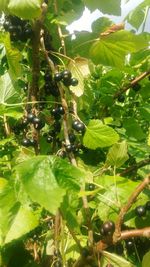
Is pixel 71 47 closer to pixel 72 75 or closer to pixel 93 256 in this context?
pixel 72 75

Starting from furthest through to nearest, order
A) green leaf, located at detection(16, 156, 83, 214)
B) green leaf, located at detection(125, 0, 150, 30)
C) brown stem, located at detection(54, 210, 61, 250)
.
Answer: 1. green leaf, located at detection(125, 0, 150, 30)
2. brown stem, located at detection(54, 210, 61, 250)
3. green leaf, located at detection(16, 156, 83, 214)

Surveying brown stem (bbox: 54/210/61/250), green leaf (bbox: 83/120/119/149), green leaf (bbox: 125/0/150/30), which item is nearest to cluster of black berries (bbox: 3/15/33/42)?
green leaf (bbox: 83/120/119/149)

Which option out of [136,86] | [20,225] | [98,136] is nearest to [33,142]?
[98,136]

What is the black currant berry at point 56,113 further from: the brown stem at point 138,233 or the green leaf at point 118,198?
the brown stem at point 138,233

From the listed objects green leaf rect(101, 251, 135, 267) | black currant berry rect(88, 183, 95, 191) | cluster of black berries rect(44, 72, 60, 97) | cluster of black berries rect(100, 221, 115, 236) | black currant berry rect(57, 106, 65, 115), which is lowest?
green leaf rect(101, 251, 135, 267)

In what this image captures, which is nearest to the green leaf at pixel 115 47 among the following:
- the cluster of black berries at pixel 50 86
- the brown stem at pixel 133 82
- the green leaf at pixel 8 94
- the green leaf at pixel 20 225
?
the brown stem at pixel 133 82

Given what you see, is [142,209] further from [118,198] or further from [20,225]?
[20,225]

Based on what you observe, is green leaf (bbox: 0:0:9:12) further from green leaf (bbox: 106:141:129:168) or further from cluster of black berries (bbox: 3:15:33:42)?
green leaf (bbox: 106:141:129:168)
